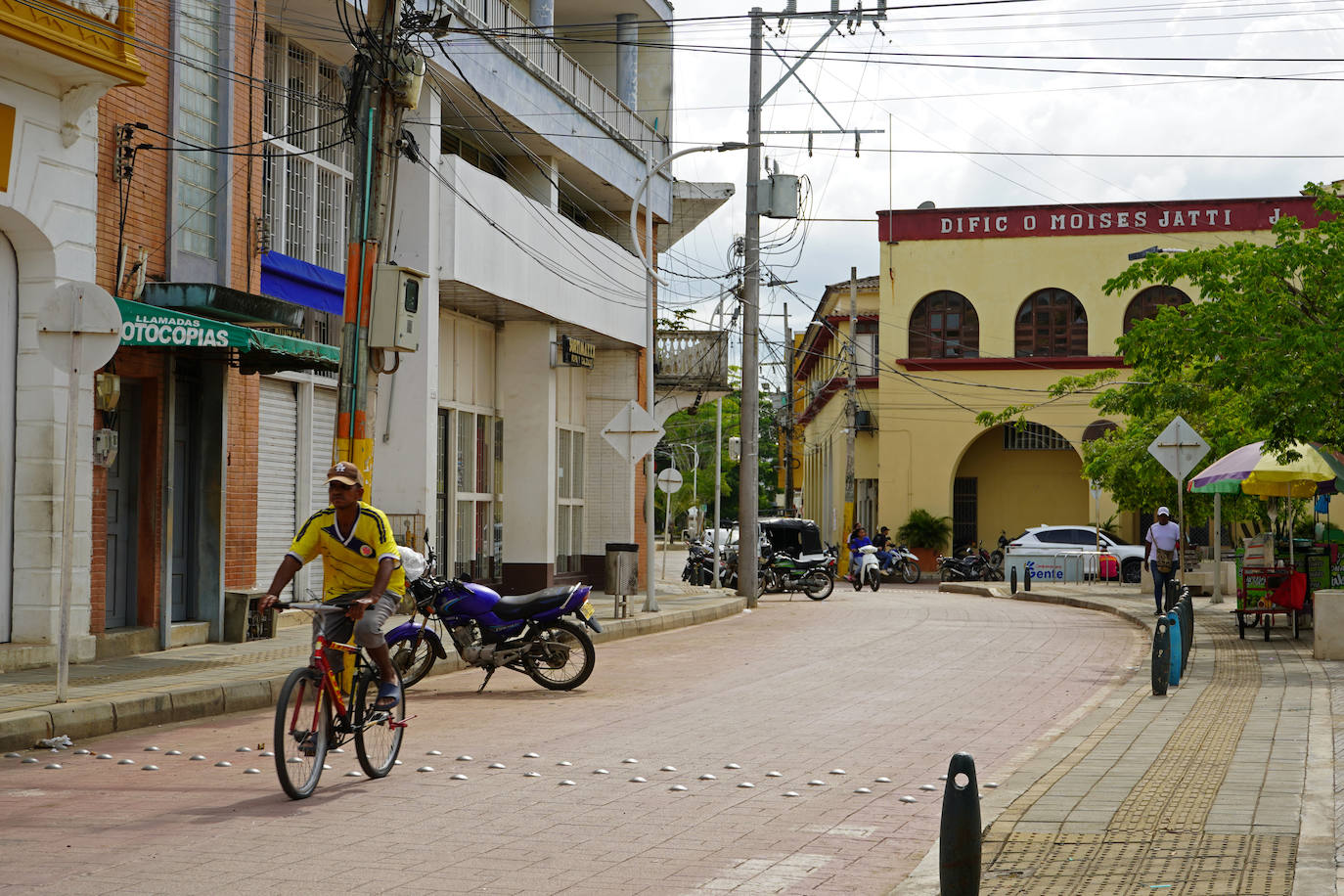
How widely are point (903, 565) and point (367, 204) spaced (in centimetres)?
3333

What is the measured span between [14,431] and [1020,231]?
39464 millimetres

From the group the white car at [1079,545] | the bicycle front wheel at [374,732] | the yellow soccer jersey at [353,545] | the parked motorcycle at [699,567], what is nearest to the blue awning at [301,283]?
the yellow soccer jersey at [353,545]

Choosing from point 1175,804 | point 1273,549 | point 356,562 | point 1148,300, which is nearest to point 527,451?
point 1273,549

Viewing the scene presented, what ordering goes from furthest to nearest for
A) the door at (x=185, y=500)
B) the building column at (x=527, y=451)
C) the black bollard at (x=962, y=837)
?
the building column at (x=527, y=451), the door at (x=185, y=500), the black bollard at (x=962, y=837)

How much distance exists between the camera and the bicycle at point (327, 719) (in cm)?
788

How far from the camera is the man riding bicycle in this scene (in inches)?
337

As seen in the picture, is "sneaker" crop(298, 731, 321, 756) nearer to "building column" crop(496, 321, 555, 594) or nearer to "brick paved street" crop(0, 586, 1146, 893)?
"brick paved street" crop(0, 586, 1146, 893)

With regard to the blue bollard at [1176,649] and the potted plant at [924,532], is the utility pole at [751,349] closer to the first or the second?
the blue bollard at [1176,649]

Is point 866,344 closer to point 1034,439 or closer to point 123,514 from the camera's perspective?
point 1034,439

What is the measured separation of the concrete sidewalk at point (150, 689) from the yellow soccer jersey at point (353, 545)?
108 inches

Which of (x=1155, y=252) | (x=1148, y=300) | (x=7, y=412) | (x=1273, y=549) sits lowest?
(x=1273, y=549)

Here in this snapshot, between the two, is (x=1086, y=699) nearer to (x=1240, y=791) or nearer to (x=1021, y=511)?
(x=1240, y=791)

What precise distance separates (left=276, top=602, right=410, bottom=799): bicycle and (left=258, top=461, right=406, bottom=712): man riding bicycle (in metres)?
0.09

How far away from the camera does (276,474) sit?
59.9 ft
